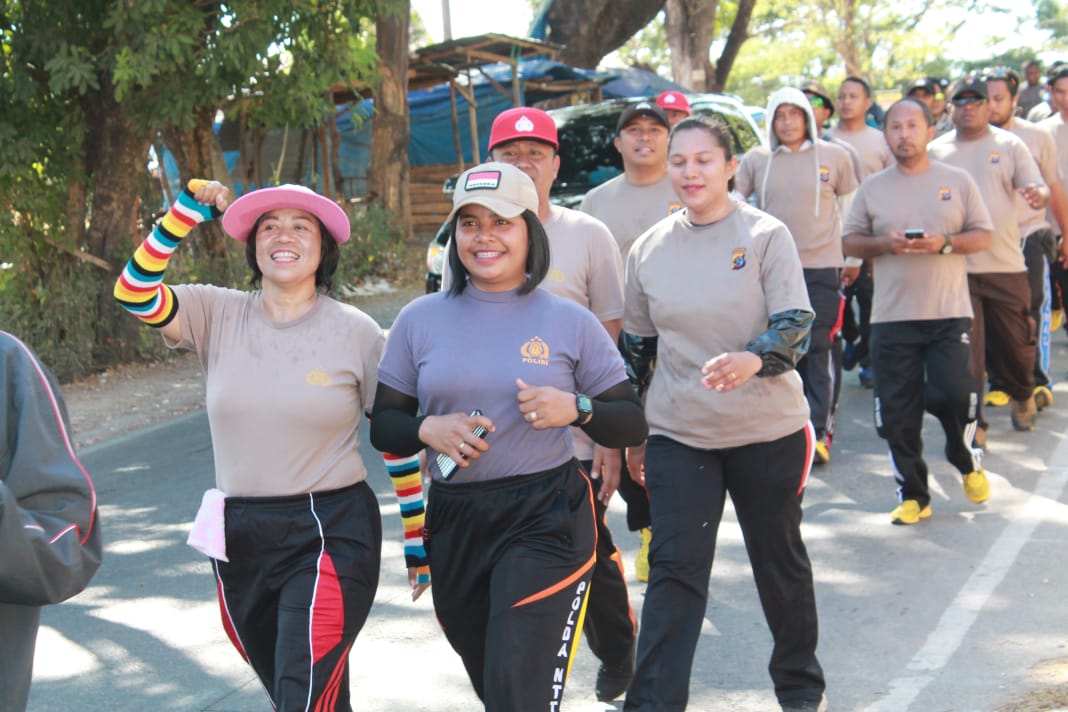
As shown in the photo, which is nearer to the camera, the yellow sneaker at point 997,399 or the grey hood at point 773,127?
the grey hood at point 773,127

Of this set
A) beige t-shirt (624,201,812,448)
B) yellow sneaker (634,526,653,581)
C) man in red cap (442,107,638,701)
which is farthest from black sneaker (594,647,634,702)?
yellow sneaker (634,526,653,581)

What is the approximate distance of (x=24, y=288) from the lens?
488 inches

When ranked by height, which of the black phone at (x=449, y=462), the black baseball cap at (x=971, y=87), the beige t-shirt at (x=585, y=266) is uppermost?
the black baseball cap at (x=971, y=87)

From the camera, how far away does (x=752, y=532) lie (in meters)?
4.39

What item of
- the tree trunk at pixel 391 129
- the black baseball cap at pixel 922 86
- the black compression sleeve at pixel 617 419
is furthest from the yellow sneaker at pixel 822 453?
the tree trunk at pixel 391 129

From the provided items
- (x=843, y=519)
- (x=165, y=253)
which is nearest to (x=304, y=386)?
(x=165, y=253)

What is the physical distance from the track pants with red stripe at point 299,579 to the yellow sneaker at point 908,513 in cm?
384

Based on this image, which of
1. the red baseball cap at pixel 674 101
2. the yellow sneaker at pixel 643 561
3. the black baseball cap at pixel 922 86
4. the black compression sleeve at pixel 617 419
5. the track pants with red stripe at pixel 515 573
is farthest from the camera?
the black baseball cap at pixel 922 86

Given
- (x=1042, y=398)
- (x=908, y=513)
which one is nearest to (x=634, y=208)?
(x=908, y=513)

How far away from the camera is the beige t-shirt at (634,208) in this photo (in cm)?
627

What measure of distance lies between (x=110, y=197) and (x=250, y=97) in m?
1.66

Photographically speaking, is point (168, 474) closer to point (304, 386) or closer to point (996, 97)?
point (304, 386)

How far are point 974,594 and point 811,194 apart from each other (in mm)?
3325

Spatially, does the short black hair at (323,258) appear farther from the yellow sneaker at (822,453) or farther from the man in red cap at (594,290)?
the yellow sneaker at (822,453)
